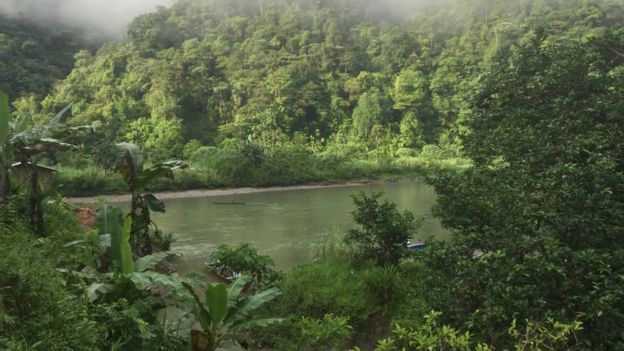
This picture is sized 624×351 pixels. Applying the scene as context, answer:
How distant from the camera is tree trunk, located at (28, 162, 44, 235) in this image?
23.8 feet

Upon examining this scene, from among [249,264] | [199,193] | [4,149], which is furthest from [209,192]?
[4,149]

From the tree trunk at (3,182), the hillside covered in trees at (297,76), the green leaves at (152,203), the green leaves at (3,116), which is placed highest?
the hillside covered in trees at (297,76)

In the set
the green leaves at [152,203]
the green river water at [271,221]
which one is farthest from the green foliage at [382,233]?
the green leaves at [152,203]

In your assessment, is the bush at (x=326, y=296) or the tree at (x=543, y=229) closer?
the tree at (x=543, y=229)

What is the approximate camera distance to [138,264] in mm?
5773

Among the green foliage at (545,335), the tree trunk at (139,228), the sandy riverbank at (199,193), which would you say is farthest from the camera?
the sandy riverbank at (199,193)

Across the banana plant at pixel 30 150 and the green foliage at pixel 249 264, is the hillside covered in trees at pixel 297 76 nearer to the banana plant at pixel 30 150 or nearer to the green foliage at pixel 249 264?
the banana plant at pixel 30 150

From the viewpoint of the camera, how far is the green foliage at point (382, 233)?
8133 mm

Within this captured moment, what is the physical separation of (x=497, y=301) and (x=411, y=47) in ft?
205

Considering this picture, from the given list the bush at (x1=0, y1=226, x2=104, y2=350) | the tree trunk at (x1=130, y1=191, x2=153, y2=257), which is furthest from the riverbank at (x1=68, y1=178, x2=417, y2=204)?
the bush at (x1=0, y1=226, x2=104, y2=350)

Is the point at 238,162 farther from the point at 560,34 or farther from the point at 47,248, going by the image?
the point at 560,34

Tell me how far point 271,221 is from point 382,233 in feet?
38.5

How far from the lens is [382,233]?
8.12 metres

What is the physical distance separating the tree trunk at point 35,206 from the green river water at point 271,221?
4.36m
